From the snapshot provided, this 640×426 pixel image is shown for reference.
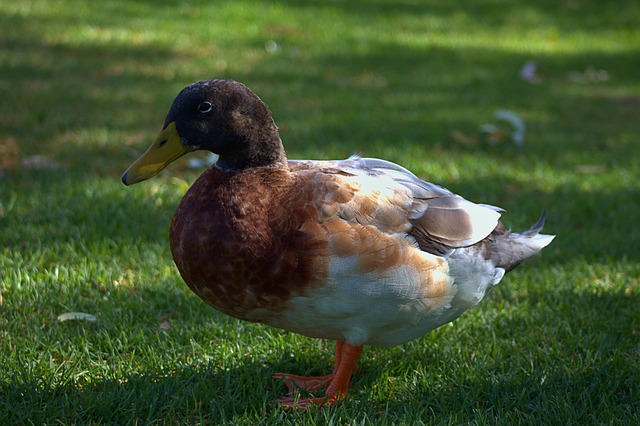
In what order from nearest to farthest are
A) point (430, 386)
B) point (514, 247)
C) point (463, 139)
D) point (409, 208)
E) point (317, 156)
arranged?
point (409, 208) < point (430, 386) < point (514, 247) < point (317, 156) < point (463, 139)

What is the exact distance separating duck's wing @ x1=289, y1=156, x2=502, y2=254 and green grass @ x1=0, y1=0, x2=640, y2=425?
1.88 feet

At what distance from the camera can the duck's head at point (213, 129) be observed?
2.77 meters

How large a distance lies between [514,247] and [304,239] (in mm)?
1008

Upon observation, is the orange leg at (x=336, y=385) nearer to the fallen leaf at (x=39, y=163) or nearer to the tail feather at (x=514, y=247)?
the tail feather at (x=514, y=247)

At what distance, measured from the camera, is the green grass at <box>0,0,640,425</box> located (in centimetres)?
295

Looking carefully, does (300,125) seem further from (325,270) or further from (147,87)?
(325,270)

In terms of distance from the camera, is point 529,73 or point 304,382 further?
point 529,73

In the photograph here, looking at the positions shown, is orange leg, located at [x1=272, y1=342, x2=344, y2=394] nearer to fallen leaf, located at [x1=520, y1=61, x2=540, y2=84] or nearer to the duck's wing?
the duck's wing

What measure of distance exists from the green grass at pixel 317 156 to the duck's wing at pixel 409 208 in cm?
57

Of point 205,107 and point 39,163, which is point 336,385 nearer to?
point 205,107

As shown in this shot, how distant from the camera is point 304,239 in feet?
8.80

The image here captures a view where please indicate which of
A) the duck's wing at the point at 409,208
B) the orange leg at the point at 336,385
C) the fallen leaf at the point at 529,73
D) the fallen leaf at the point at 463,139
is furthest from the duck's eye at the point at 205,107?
the fallen leaf at the point at 529,73

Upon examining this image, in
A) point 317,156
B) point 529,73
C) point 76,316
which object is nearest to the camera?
point 76,316

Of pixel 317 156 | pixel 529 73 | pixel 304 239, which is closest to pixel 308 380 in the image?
pixel 304 239
